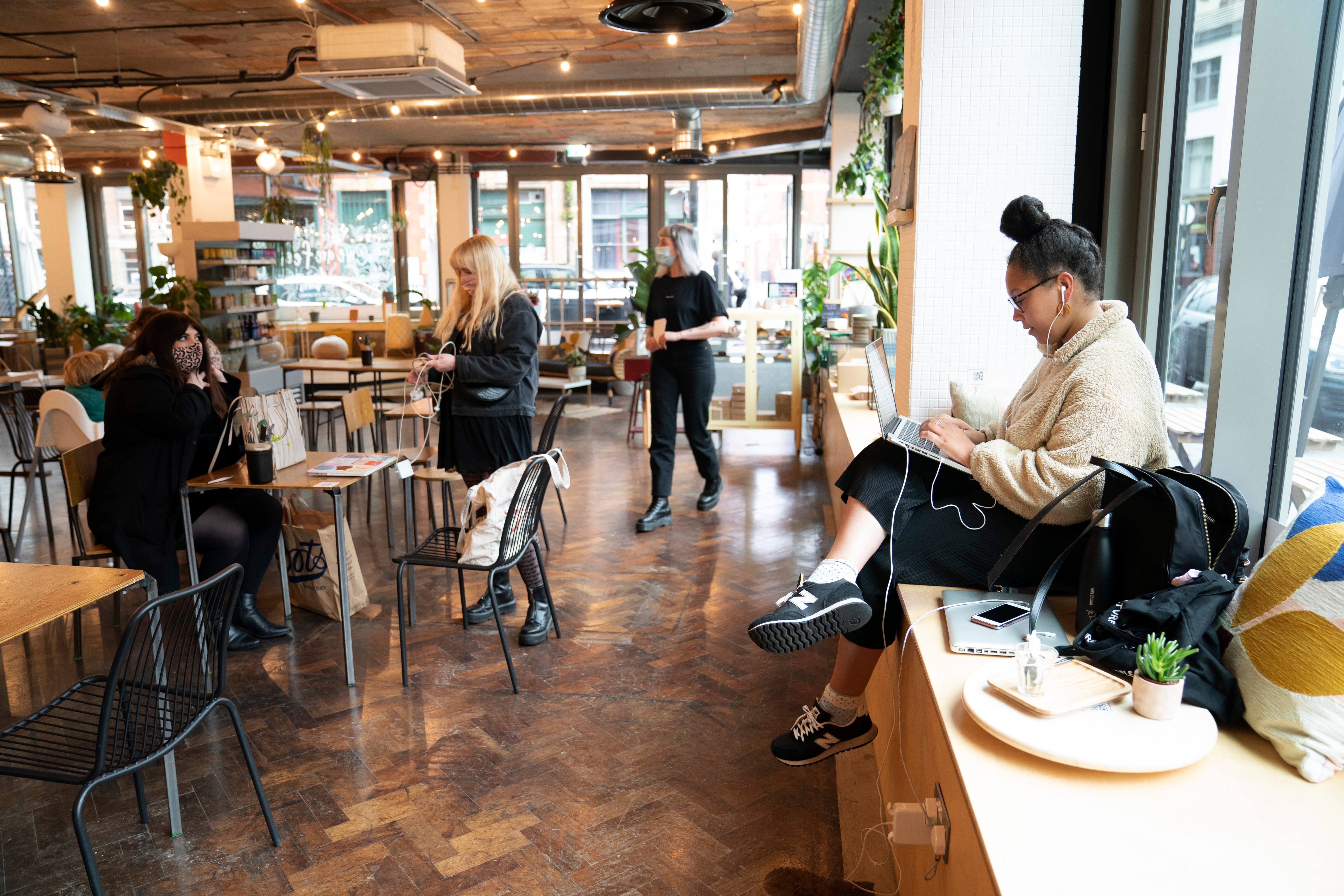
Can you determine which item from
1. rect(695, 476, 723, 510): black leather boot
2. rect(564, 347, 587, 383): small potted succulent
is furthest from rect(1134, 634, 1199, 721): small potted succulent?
rect(564, 347, 587, 383): small potted succulent

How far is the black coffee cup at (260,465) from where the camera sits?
11.5 ft

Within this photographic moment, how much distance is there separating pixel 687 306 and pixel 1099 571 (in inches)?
143

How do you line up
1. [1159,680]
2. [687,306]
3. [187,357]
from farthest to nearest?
[687,306] → [187,357] → [1159,680]

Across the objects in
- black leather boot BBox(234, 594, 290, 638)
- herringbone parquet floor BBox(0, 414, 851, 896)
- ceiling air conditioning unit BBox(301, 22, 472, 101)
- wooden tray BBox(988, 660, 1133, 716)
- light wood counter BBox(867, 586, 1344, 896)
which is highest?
ceiling air conditioning unit BBox(301, 22, 472, 101)

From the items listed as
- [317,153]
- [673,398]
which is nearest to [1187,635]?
[673,398]

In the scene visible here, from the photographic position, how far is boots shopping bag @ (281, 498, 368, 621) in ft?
13.1

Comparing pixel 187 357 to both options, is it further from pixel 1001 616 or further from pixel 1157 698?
pixel 1157 698

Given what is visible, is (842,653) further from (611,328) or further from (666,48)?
(611,328)

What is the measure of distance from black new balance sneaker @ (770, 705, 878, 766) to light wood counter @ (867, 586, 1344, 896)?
2.39ft

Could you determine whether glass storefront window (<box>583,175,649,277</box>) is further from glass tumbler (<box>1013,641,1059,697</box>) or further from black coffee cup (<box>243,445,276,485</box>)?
glass tumbler (<box>1013,641,1059,697</box>)

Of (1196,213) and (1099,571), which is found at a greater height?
(1196,213)

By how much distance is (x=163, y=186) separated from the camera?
31.9 ft

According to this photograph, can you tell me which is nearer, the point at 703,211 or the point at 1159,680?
the point at 1159,680

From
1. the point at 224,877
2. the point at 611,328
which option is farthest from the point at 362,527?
the point at 611,328
